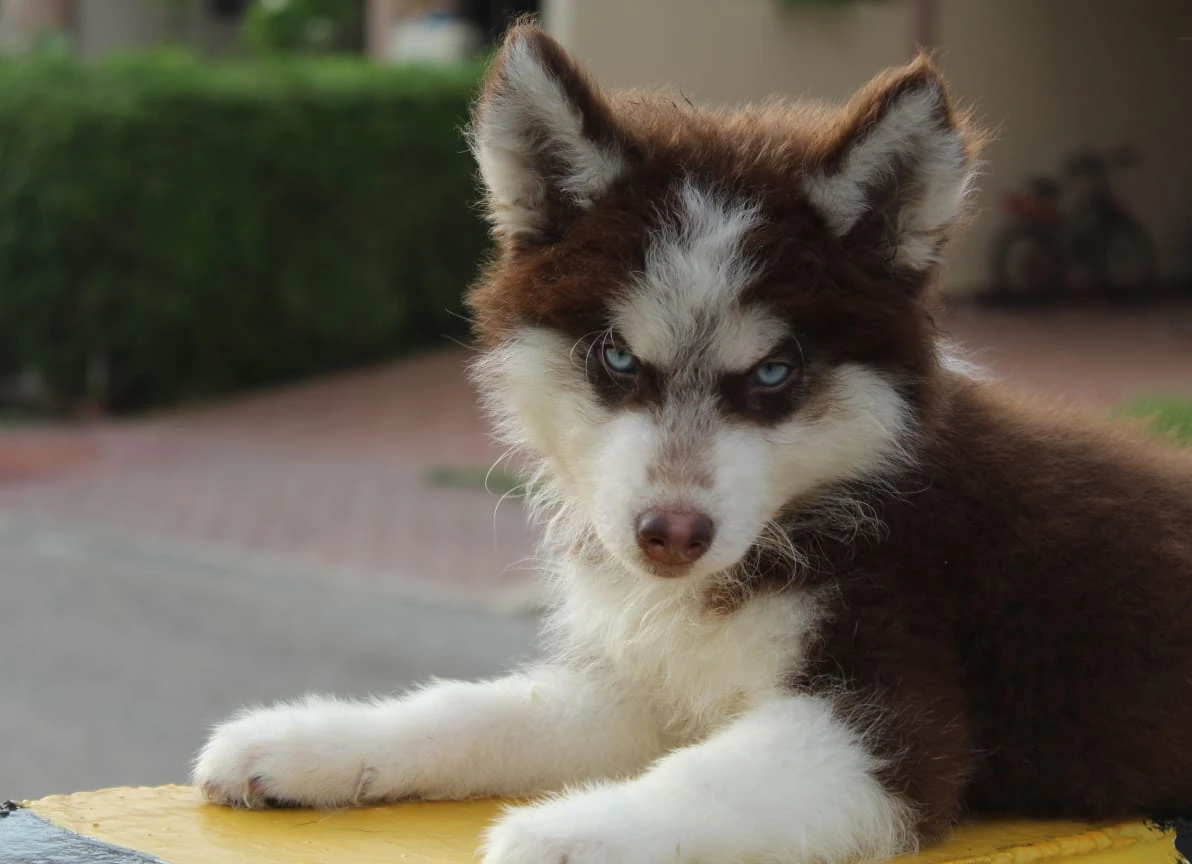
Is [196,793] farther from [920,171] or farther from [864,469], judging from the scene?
[920,171]

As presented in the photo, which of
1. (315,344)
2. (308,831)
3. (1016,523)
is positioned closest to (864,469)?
(1016,523)

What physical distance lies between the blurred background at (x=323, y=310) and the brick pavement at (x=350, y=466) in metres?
0.05

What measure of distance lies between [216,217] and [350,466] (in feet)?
11.0

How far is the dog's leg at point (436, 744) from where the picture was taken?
3.19 meters

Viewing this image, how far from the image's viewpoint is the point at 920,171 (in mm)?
3047

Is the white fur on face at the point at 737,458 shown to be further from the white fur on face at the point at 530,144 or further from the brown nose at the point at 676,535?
the white fur on face at the point at 530,144

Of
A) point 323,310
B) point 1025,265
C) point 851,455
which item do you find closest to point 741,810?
point 851,455

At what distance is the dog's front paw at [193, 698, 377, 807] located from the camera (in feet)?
10.4

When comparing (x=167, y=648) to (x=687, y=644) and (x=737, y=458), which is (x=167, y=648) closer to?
(x=687, y=644)

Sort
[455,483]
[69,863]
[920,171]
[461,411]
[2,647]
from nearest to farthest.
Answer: [69,863], [920,171], [2,647], [455,483], [461,411]

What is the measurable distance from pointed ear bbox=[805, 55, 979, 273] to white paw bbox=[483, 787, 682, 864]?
1.15 m

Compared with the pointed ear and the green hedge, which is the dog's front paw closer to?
the pointed ear

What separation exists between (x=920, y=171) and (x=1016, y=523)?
26.6 inches

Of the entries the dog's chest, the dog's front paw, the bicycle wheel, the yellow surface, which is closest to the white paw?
the yellow surface
